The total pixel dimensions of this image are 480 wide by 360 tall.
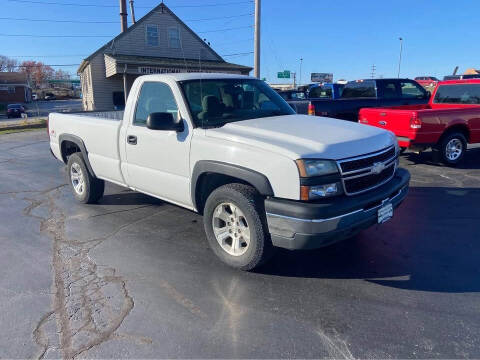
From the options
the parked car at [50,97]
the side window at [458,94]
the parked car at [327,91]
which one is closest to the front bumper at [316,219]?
the side window at [458,94]

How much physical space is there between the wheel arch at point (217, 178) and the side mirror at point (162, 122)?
0.48 metres

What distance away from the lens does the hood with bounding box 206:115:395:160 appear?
3176 mm

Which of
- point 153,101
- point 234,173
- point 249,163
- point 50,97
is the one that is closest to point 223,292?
point 234,173

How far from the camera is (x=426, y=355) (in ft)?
8.26

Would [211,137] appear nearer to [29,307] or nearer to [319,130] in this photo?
[319,130]

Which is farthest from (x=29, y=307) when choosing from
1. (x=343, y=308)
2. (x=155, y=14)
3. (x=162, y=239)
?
(x=155, y=14)

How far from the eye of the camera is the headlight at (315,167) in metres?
3.02

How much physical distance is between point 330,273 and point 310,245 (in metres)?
0.73

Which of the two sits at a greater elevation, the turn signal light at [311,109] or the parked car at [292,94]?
the parked car at [292,94]

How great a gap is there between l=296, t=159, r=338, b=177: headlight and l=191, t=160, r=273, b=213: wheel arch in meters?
0.33

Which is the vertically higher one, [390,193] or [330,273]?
[390,193]

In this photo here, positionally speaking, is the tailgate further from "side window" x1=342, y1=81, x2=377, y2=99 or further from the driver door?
the driver door

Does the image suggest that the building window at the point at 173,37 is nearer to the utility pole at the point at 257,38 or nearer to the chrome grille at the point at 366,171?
the utility pole at the point at 257,38

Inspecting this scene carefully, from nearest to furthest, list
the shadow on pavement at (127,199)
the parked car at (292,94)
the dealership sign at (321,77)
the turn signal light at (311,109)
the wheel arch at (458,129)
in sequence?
the shadow on pavement at (127,199) → the wheel arch at (458,129) → the turn signal light at (311,109) → the parked car at (292,94) → the dealership sign at (321,77)
